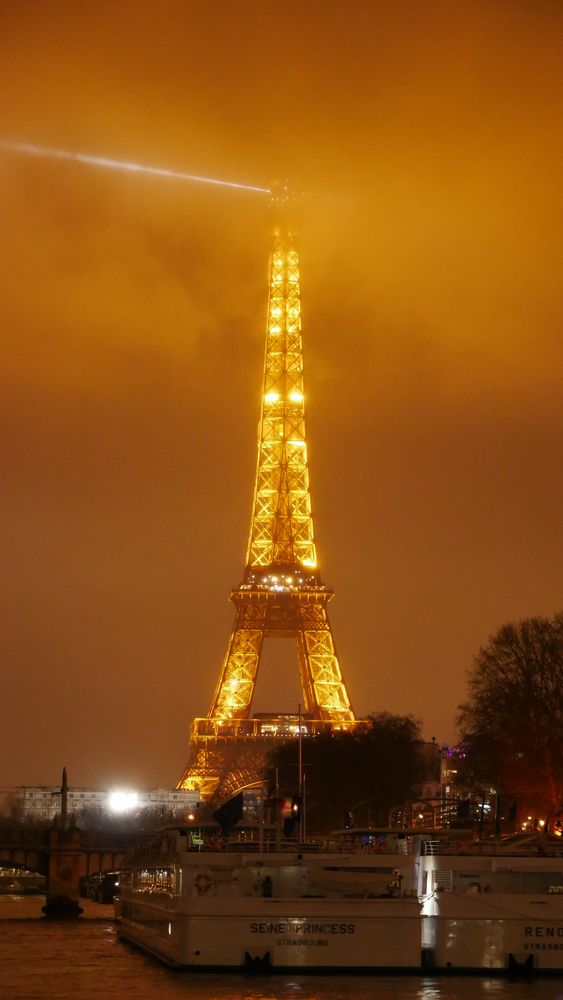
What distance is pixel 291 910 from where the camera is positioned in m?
48.3

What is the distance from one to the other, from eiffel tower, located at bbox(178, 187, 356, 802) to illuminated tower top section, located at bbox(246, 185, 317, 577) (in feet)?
0.22

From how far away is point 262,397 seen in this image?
138 meters

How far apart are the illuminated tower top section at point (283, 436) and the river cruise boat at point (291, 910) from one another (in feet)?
263

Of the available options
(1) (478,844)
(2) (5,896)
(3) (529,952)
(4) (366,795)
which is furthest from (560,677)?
(2) (5,896)

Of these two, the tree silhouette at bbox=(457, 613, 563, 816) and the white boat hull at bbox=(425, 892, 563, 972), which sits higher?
the tree silhouette at bbox=(457, 613, 563, 816)

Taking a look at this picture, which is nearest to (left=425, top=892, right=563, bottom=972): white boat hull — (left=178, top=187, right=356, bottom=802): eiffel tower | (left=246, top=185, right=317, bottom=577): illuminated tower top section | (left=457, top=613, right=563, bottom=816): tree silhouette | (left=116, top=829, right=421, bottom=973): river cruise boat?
(left=116, top=829, right=421, bottom=973): river cruise boat

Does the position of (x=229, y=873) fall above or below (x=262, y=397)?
below

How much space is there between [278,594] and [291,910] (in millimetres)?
82804

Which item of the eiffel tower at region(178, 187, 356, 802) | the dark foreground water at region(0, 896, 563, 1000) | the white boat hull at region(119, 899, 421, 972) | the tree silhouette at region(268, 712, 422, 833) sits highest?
the eiffel tower at region(178, 187, 356, 802)

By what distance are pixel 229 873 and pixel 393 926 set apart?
4705mm

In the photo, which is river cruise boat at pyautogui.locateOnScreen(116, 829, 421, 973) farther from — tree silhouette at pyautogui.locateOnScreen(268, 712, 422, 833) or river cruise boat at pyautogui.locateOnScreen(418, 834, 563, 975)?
tree silhouette at pyautogui.locateOnScreen(268, 712, 422, 833)

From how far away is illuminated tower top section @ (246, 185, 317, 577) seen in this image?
134m

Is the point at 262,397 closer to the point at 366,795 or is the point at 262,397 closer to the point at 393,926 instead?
the point at 366,795

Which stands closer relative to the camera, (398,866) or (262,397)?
(398,866)
